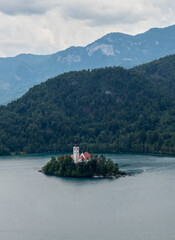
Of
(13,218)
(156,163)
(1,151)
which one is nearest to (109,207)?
(13,218)

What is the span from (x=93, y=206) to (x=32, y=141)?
113 m

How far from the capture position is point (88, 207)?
81562 millimetres

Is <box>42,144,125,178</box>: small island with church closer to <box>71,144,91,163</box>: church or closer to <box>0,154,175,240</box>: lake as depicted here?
<box>71,144,91,163</box>: church

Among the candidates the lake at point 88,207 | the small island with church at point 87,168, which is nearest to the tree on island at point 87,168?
the small island with church at point 87,168

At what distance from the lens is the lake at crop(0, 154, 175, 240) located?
67.1 metres

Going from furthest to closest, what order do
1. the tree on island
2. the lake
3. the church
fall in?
1. the church
2. the tree on island
3. the lake

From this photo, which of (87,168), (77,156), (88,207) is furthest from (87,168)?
(88,207)

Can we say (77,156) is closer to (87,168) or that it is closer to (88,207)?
(87,168)

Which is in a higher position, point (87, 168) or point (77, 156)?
point (77, 156)

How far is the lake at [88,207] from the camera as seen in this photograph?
220 feet

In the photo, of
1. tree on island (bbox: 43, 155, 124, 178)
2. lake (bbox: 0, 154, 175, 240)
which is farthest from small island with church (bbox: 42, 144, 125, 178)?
lake (bbox: 0, 154, 175, 240)

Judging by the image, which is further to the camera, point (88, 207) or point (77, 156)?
point (77, 156)

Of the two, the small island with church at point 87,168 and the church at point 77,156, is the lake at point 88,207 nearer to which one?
the small island with church at point 87,168

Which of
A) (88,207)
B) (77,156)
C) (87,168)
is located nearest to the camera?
(88,207)
